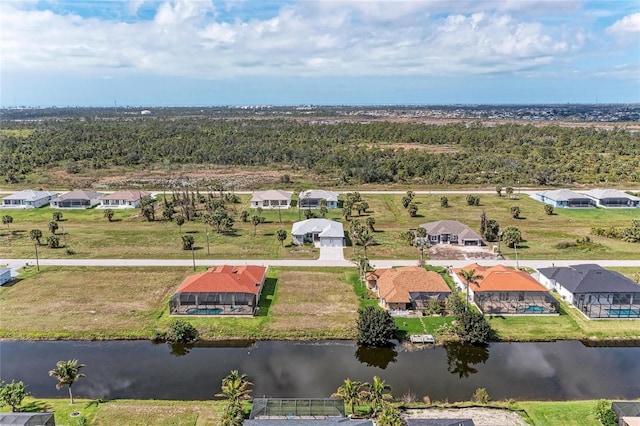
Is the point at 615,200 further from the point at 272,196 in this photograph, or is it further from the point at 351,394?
the point at 351,394

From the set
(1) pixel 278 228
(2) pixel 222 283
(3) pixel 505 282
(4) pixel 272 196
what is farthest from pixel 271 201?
(3) pixel 505 282

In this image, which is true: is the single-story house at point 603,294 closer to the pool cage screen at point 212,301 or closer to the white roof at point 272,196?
the pool cage screen at point 212,301

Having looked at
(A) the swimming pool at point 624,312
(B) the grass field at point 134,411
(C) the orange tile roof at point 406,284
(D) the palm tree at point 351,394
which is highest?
(C) the orange tile roof at point 406,284

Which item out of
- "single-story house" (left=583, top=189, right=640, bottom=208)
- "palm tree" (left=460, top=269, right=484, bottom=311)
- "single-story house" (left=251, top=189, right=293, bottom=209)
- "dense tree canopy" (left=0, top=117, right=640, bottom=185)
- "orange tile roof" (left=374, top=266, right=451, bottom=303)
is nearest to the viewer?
"orange tile roof" (left=374, top=266, right=451, bottom=303)

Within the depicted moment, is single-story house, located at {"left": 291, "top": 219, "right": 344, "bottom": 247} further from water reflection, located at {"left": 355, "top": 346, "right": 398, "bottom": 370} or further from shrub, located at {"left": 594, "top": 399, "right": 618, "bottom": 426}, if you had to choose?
shrub, located at {"left": 594, "top": 399, "right": 618, "bottom": 426}

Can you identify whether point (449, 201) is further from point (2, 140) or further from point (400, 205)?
point (2, 140)

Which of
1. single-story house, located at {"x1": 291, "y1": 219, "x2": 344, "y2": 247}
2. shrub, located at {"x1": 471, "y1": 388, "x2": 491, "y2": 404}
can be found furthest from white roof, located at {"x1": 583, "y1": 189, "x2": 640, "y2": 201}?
shrub, located at {"x1": 471, "y1": 388, "x2": 491, "y2": 404}

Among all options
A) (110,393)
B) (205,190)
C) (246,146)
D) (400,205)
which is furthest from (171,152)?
(110,393)

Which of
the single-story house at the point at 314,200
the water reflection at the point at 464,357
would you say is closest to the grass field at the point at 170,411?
the water reflection at the point at 464,357
